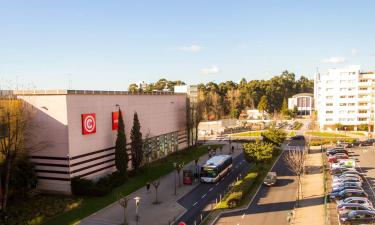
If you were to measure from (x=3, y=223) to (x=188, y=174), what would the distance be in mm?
22176

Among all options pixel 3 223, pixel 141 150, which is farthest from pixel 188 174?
pixel 3 223

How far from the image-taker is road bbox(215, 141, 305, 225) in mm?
31375

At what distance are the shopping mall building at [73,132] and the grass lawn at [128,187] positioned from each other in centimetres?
362

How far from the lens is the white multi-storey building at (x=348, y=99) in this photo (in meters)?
99.3

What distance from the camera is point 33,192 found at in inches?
1528

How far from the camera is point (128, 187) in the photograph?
43.1 m

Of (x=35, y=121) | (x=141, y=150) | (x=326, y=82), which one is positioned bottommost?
(x=141, y=150)

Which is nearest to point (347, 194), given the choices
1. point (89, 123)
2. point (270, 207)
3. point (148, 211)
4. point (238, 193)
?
point (270, 207)

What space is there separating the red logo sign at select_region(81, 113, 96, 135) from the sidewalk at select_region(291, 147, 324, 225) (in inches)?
948

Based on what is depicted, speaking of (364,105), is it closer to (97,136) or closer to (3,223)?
(97,136)

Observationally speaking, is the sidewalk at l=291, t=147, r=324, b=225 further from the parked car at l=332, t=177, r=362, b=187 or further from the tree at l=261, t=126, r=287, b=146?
the tree at l=261, t=126, r=287, b=146

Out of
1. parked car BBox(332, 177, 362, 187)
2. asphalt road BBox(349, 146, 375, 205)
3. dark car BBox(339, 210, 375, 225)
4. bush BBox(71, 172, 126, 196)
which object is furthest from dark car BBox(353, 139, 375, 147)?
bush BBox(71, 172, 126, 196)

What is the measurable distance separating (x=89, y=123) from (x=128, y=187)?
8773 millimetres

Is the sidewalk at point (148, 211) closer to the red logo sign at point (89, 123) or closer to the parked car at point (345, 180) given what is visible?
the red logo sign at point (89, 123)
